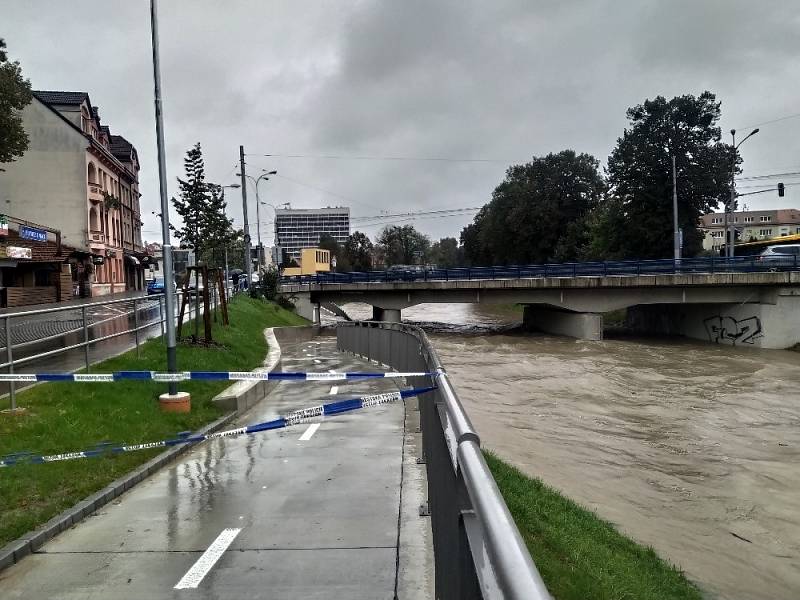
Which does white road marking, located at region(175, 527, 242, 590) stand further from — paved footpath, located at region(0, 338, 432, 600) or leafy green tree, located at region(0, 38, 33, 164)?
leafy green tree, located at region(0, 38, 33, 164)

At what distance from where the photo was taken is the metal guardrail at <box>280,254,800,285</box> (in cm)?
3622

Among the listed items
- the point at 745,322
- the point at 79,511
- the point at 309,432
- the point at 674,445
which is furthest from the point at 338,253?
the point at 79,511

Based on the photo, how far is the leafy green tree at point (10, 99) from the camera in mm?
27297

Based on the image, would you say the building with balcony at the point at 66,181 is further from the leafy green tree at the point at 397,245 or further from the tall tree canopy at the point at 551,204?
the leafy green tree at the point at 397,245

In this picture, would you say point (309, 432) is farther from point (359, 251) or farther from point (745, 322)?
point (359, 251)

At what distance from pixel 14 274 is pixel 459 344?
2570cm

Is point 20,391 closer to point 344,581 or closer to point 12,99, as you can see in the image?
point 344,581

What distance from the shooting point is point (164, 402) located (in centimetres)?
1023

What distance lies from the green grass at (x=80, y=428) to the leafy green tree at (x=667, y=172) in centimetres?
4938

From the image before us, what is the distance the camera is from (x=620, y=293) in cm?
3919

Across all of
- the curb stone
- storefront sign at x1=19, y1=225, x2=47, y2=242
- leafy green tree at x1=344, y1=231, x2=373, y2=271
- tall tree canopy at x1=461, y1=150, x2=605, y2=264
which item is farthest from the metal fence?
leafy green tree at x1=344, y1=231, x2=373, y2=271

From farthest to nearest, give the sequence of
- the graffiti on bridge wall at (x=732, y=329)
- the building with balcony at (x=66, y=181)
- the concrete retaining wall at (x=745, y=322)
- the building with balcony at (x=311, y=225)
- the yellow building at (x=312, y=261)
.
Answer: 1. the building with balcony at (x=311, y=225)
2. the yellow building at (x=312, y=261)
3. the building with balcony at (x=66, y=181)
4. the graffiti on bridge wall at (x=732, y=329)
5. the concrete retaining wall at (x=745, y=322)

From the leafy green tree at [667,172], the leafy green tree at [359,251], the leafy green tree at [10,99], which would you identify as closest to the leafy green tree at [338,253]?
the leafy green tree at [359,251]

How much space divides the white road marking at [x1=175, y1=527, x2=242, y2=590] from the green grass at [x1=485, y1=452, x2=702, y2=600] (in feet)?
8.61
